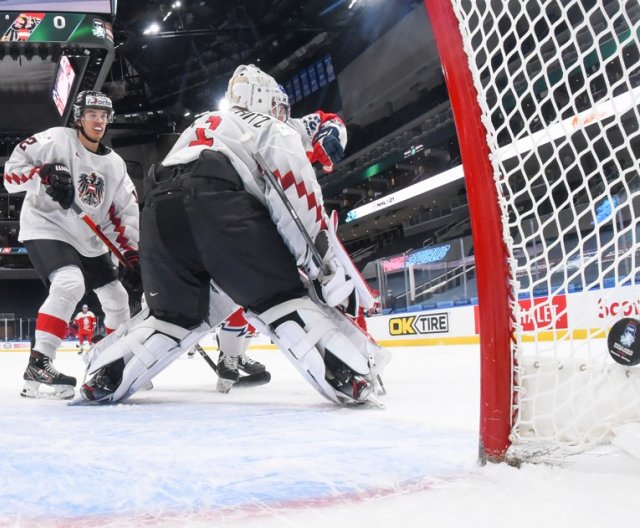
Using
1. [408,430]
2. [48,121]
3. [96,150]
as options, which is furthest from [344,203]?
[408,430]

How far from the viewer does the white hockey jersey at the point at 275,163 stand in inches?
66.0

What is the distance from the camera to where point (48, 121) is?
20.4 ft

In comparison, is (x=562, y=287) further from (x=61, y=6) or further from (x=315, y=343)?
(x=61, y=6)

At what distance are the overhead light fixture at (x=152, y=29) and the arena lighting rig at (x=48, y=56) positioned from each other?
7.32 metres

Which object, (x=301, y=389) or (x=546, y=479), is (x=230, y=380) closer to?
(x=301, y=389)

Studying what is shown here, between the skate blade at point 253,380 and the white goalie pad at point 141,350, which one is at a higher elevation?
the white goalie pad at point 141,350

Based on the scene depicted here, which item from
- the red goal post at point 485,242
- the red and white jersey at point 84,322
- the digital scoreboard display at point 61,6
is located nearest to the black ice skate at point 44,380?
the red goal post at point 485,242

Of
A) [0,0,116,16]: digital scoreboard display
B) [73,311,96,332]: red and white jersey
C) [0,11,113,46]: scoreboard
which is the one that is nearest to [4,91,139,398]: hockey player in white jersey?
[0,0,116,16]: digital scoreboard display

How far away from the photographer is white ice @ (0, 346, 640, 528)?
1.98ft

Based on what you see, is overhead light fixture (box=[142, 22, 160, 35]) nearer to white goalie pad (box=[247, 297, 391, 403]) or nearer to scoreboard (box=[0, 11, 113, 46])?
scoreboard (box=[0, 11, 113, 46])

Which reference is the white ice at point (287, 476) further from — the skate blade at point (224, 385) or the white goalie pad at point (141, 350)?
the skate blade at point (224, 385)

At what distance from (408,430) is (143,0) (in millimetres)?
12857

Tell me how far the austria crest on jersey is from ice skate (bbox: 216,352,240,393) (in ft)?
2.46

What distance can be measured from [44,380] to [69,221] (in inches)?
22.7
